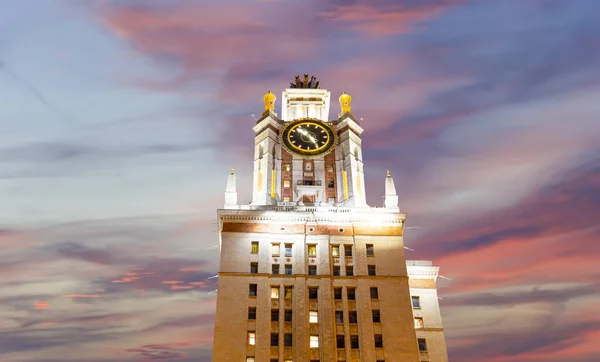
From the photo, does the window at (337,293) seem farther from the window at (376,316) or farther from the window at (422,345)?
the window at (422,345)

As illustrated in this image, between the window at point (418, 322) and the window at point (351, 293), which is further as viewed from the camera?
the window at point (418, 322)

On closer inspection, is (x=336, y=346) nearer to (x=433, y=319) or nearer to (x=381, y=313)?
(x=381, y=313)

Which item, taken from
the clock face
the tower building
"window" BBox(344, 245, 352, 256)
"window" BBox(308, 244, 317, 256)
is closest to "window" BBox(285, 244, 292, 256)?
the tower building

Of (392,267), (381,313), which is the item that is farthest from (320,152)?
(381,313)

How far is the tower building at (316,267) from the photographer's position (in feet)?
186

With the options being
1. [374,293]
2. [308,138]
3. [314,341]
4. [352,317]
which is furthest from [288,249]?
[308,138]

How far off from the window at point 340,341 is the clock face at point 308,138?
27.2m

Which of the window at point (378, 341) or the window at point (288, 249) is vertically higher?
the window at point (288, 249)

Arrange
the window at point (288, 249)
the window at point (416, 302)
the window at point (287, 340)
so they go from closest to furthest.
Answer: the window at point (287, 340) < the window at point (288, 249) < the window at point (416, 302)

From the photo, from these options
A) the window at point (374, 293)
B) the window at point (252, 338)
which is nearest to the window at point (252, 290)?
the window at point (252, 338)

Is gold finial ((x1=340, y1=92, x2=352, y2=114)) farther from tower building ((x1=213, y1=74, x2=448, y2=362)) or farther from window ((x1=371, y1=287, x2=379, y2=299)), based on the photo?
window ((x1=371, y1=287, x2=379, y2=299))

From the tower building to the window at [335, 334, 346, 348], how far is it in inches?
4.2

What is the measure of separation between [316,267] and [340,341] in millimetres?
8943

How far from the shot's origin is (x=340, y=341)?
189 feet
